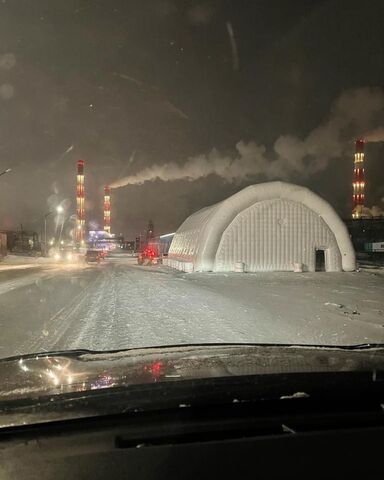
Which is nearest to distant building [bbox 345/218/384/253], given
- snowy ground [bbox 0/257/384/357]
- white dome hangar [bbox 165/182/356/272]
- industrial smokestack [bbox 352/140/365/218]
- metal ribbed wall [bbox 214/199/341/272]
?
industrial smokestack [bbox 352/140/365/218]

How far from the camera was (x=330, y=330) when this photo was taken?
1080 centimetres

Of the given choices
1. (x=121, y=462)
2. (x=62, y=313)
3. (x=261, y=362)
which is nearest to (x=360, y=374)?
(x=261, y=362)

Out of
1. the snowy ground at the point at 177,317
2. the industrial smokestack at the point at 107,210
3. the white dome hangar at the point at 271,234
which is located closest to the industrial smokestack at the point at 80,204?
the industrial smokestack at the point at 107,210

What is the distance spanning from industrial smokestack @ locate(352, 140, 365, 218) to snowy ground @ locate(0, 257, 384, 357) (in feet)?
245

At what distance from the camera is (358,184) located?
94.0 metres

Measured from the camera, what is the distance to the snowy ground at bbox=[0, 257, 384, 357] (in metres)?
9.61

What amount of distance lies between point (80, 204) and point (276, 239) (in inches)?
3803

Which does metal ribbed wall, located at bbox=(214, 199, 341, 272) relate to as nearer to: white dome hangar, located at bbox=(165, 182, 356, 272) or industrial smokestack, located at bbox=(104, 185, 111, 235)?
white dome hangar, located at bbox=(165, 182, 356, 272)

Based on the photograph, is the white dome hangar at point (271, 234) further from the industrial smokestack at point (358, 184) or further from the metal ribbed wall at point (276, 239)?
the industrial smokestack at point (358, 184)

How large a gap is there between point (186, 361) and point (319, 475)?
204cm

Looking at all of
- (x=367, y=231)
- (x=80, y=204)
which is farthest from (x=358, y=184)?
(x=80, y=204)

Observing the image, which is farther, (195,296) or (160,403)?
(195,296)

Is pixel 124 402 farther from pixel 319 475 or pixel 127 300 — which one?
pixel 127 300

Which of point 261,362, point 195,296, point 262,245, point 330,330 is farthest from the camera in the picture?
point 262,245
